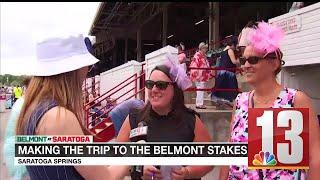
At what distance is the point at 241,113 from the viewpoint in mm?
1333

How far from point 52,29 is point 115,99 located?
0.39m

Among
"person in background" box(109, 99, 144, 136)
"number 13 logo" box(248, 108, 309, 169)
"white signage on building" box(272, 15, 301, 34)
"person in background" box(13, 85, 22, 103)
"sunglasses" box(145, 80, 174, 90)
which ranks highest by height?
"white signage on building" box(272, 15, 301, 34)

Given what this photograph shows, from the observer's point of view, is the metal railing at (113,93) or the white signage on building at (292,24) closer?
the metal railing at (113,93)

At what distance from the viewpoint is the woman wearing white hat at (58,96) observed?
3.35 feet

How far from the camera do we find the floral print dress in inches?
49.3

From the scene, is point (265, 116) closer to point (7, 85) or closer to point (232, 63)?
point (232, 63)

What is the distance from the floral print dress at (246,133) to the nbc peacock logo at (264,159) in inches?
0.9

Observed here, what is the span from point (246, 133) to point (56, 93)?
593 millimetres

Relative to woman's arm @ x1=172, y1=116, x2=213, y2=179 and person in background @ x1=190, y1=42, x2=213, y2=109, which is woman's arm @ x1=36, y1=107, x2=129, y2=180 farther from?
person in background @ x1=190, y1=42, x2=213, y2=109

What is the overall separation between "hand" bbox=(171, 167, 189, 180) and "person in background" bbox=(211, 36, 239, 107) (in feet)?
1.07

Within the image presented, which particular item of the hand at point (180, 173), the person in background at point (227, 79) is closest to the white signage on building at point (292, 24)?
the person in background at point (227, 79)

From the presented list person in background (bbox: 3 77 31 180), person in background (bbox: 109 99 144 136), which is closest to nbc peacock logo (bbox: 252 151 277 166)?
person in background (bbox: 109 99 144 136)

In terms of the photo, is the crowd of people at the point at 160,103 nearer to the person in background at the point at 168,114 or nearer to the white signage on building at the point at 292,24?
the person in background at the point at 168,114

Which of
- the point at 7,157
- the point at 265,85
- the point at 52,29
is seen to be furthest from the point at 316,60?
the point at 7,157
